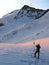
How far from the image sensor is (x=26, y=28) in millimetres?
43688

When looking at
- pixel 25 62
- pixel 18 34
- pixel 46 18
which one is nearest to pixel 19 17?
pixel 46 18

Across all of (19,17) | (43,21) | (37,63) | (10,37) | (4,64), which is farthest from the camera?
(19,17)

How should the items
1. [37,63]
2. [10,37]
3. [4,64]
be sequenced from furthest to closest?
[10,37], [37,63], [4,64]

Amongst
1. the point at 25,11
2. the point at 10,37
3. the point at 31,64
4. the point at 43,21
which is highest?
the point at 25,11

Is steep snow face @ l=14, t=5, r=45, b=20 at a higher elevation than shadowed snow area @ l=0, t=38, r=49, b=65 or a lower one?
higher

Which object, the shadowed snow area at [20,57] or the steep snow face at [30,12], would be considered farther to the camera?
the steep snow face at [30,12]

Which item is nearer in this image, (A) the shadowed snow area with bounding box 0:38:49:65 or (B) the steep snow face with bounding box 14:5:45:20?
(A) the shadowed snow area with bounding box 0:38:49:65

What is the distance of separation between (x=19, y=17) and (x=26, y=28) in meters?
21.0

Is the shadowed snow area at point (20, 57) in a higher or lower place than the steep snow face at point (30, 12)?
Answer: lower

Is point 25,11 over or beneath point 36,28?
over

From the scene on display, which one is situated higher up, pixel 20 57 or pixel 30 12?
pixel 30 12

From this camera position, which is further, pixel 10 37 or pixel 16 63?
pixel 10 37

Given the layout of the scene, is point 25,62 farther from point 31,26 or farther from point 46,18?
point 46,18

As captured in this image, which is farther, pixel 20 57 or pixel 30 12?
pixel 30 12
